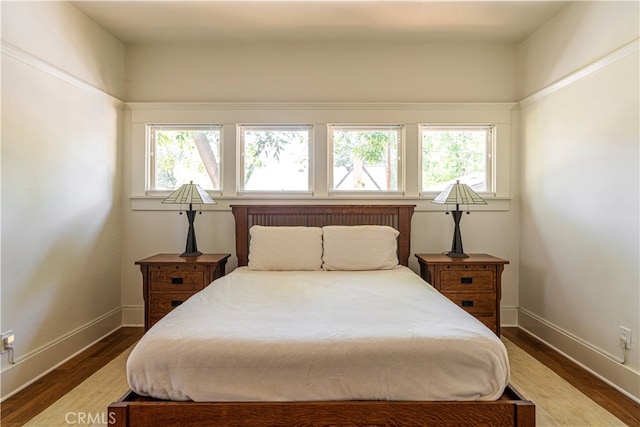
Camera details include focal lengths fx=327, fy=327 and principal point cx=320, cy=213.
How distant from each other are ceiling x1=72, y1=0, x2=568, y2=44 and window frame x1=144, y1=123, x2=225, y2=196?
84 cm

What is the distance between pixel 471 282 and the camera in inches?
115

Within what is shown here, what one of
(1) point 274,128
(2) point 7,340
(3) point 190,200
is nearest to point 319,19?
(1) point 274,128

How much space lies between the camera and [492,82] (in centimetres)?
337

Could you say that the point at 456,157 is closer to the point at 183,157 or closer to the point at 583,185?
the point at 583,185

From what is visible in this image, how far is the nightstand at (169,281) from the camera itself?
9.29 ft

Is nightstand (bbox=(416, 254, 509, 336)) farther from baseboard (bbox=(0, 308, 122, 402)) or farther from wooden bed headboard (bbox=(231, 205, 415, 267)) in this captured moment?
baseboard (bbox=(0, 308, 122, 402))

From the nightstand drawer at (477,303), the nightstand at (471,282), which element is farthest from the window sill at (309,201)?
the nightstand drawer at (477,303)

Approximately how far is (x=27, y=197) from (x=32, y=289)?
0.66 metres

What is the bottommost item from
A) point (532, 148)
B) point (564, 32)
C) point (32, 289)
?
point (32, 289)

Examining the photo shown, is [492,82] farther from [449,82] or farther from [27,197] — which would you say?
[27,197]

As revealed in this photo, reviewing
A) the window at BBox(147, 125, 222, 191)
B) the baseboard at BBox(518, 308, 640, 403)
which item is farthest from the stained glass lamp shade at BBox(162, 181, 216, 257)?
the baseboard at BBox(518, 308, 640, 403)

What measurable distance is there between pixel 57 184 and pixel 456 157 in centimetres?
364

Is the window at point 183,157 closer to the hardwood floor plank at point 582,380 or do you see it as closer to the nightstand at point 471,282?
the nightstand at point 471,282

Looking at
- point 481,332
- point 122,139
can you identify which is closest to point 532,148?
point 481,332
